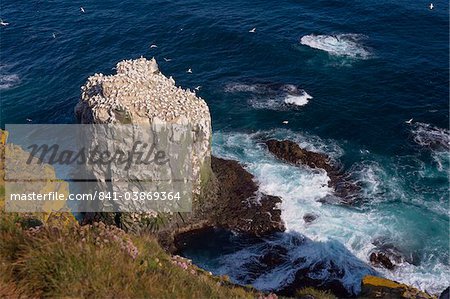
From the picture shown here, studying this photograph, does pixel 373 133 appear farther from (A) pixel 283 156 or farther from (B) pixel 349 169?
(A) pixel 283 156

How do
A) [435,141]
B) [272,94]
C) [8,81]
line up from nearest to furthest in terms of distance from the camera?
[435,141]
[272,94]
[8,81]

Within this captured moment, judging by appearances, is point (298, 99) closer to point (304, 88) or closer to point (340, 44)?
point (304, 88)

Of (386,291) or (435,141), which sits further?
(435,141)

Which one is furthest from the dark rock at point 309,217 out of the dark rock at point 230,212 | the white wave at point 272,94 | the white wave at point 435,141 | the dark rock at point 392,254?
the white wave at point 272,94

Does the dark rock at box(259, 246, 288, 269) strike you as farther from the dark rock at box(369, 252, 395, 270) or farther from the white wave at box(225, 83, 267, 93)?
the white wave at box(225, 83, 267, 93)

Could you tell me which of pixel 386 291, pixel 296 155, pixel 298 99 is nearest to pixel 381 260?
pixel 386 291
